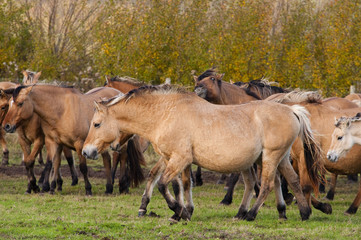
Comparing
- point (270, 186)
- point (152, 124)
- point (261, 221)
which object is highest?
point (152, 124)

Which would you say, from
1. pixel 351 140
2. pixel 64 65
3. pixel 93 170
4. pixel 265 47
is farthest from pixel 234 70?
pixel 351 140

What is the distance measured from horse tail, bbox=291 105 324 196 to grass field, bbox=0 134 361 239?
67cm

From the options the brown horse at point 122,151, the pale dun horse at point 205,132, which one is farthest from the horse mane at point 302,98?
A: the brown horse at point 122,151

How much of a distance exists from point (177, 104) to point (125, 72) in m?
12.3

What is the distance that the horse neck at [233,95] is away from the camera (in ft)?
41.2

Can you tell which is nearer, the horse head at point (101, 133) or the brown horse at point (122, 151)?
the horse head at point (101, 133)

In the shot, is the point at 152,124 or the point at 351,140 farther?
the point at 351,140

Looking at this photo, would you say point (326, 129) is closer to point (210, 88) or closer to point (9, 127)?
point (210, 88)

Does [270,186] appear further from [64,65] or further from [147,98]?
[64,65]

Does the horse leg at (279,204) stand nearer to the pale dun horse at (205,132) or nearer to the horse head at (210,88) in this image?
the pale dun horse at (205,132)

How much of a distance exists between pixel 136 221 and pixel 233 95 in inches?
192

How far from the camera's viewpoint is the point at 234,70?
72.3 feet

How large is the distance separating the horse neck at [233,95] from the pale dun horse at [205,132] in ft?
→ 12.0

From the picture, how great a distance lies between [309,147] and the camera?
898 cm
